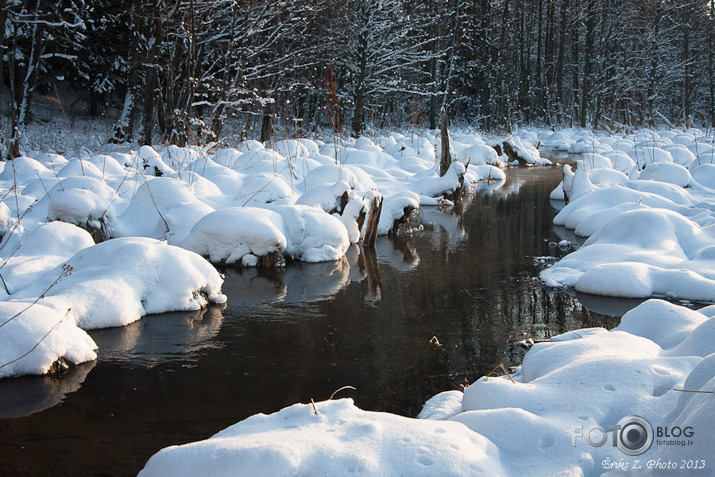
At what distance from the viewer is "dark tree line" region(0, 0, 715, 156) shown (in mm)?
13320

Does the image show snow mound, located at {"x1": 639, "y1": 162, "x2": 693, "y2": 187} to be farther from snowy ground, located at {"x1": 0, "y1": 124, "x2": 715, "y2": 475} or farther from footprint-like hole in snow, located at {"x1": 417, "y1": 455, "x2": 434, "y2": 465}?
footprint-like hole in snow, located at {"x1": 417, "y1": 455, "x2": 434, "y2": 465}

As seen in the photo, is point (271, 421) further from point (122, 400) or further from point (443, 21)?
point (443, 21)

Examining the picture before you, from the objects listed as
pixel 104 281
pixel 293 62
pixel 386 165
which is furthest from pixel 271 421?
pixel 293 62

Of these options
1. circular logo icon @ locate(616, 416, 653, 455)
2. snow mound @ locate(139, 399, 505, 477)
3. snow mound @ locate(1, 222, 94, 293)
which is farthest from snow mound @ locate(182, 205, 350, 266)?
circular logo icon @ locate(616, 416, 653, 455)

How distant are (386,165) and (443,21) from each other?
1053 centimetres

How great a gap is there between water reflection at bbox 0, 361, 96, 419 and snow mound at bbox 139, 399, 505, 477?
1.58m

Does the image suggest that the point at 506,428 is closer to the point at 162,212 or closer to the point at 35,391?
the point at 35,391

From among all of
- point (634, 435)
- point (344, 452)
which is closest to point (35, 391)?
point (344, 452)

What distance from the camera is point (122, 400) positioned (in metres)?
3.72

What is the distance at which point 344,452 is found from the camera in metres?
2.36

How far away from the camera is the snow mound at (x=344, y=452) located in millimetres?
2271

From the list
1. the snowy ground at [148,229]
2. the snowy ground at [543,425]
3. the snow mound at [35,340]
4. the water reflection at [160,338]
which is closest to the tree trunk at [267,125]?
the snowy ground at [148,229]

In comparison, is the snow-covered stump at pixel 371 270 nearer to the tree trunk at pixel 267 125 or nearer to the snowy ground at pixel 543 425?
the snowy ground at pixel 543 425

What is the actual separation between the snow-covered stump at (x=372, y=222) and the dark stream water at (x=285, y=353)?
818 millimetres
